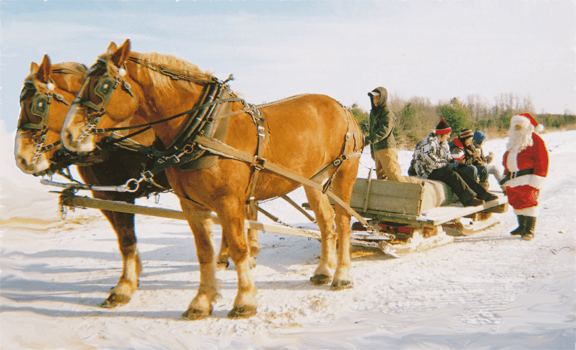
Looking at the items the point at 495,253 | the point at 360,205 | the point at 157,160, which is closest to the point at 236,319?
the point at 157,160

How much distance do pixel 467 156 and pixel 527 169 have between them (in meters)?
0.96

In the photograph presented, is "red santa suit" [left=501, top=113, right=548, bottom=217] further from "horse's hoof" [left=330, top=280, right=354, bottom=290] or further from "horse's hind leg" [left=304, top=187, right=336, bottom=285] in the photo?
"horse's hoof" [left=330, top=280, right=354, bottom=290]

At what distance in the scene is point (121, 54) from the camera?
3.14 m

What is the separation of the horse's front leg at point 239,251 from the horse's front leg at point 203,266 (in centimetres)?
28

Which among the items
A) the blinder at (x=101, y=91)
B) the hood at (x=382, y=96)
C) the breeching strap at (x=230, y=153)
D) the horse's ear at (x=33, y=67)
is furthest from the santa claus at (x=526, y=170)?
the horse's ear at (x=33, y=67)

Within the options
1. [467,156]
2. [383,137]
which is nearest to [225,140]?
[383,137]

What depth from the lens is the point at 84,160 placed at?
4.10 metres

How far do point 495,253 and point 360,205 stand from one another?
1930 mm

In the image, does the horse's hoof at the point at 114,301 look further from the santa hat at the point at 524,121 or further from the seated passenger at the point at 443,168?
the santa hat at the point at 524,121

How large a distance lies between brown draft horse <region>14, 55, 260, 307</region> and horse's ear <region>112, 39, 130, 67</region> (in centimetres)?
53

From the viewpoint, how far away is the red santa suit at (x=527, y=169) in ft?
21.4

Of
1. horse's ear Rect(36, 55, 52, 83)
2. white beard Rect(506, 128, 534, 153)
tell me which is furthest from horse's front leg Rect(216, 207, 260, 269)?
white beard Rect(506, 128, 534, 153)

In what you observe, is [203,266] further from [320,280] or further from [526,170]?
[526,170]

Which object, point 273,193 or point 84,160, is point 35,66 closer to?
point 84,160
